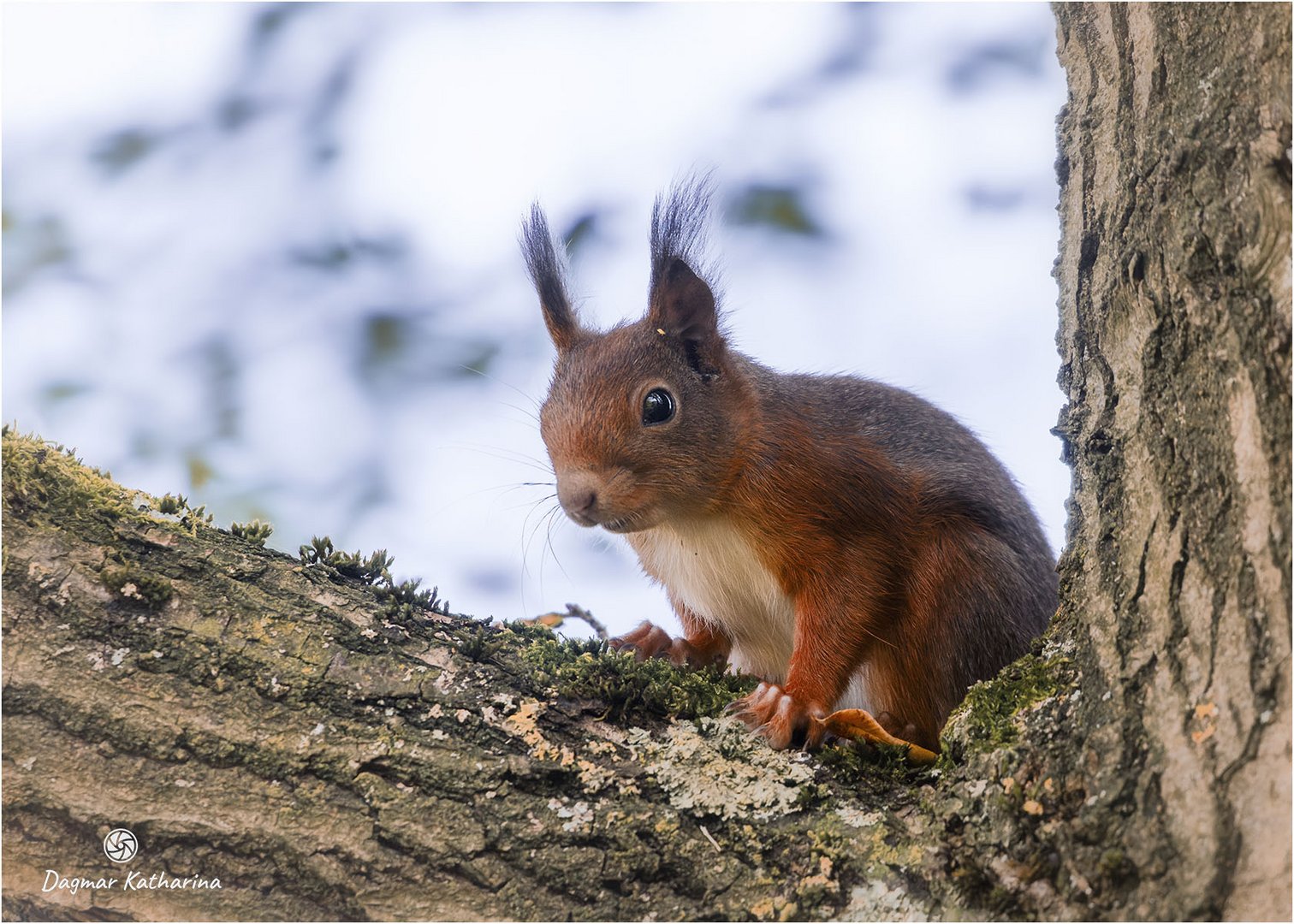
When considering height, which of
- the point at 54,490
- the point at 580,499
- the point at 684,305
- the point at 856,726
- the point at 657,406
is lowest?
the point at 856,726

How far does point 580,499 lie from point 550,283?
1.11 metres

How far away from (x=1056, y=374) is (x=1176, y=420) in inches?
22.5

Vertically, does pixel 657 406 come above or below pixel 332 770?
above

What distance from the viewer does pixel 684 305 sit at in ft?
12.2

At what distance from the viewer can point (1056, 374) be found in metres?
2.56

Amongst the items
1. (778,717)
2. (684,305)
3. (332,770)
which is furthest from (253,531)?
(684,305)

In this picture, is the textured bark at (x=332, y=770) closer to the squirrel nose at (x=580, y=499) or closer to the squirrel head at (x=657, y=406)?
the squirrel nose at (x=580, y=499)

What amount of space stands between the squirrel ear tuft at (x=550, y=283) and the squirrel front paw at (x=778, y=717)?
5.81 feet

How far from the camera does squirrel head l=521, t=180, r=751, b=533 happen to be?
3381 millimetres

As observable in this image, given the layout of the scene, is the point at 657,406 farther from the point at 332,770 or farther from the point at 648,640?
the point at 332,770

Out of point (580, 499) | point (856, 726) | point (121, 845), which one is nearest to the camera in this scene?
point (121, 845)

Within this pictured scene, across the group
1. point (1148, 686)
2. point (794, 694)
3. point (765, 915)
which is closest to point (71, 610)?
point (765, 915)

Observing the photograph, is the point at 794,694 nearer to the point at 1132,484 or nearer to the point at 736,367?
the point at 1132,484

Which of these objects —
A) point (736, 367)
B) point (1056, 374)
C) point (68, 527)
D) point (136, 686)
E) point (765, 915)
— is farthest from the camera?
point (736, 367)
